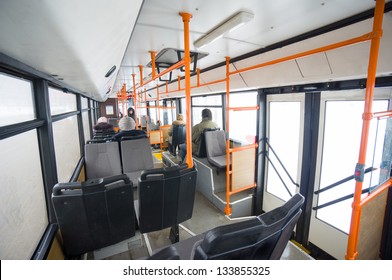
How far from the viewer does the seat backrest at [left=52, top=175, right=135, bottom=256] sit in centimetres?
136

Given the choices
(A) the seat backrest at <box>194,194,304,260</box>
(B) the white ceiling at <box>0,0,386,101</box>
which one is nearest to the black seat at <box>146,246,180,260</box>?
(A) the seat backrest at <box>194,194,304,260</box>

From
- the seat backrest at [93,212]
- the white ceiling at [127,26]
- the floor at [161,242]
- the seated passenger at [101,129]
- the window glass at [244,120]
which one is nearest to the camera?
the white ceiling at [127,26]

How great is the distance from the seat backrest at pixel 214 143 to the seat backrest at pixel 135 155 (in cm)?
128

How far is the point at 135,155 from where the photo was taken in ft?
11.2

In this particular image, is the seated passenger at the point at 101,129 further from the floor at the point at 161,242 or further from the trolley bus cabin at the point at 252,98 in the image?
the floor at the point at 161,242

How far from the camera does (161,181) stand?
1680mm

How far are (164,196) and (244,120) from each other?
128 inches

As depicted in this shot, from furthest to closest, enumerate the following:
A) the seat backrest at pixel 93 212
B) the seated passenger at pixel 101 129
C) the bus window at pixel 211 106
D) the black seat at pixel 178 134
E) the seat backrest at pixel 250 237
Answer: the black seat at pixel 178 134, the bus window at pixel 211 106, the seated passenger at pixel 101 129, the seat backrest at pixel 93 212, the seat backrest at pixel 250 237

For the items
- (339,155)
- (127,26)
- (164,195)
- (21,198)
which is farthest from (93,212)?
(339,155)

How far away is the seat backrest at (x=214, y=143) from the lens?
158 inches

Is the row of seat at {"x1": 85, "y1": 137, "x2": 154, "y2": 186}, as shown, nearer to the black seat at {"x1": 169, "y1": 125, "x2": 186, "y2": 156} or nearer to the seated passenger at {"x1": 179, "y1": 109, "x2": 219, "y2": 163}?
the seated passenger at {"x1": 179, "y1": 109, "x2": 219, "y2": 163}

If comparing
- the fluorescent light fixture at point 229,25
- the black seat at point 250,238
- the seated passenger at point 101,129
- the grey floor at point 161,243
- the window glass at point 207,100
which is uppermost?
the fluorescent light fixture at point 229,25

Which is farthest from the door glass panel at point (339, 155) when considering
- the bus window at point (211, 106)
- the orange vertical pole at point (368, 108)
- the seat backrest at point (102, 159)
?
the seat backrest at point (102, 159)

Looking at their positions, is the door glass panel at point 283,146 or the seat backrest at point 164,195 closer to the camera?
the seat backrest at point 164,195
